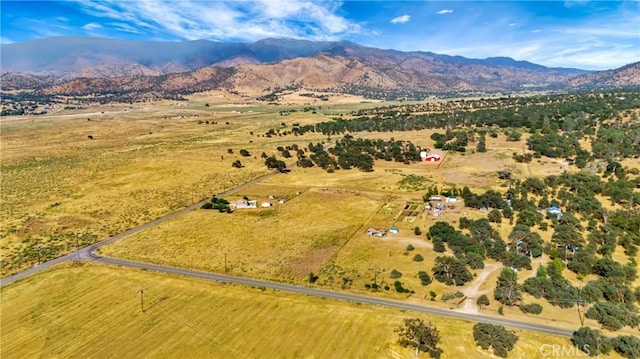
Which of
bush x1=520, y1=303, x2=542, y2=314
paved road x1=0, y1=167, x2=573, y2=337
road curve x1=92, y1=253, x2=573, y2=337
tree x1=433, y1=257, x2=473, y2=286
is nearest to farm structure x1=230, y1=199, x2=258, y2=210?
paved road x1=0, y1=167, x2=573, y2=337

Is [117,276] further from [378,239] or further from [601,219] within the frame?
[601,219]

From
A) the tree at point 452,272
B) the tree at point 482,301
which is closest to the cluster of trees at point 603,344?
the tree at point 482,301

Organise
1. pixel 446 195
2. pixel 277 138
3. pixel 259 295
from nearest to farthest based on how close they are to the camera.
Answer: pixel 259 295, pixel 446 195, pixel 277 138

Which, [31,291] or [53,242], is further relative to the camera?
[53,242]

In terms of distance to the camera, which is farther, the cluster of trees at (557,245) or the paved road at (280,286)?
the cluster of trees at (557,245)

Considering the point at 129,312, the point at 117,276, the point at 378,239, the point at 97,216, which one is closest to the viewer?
the point at 129,312

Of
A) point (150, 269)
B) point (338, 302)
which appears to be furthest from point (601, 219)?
point (150, 269)

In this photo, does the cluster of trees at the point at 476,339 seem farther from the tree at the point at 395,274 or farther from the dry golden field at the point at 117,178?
the dry golden field at the point at 117,178
